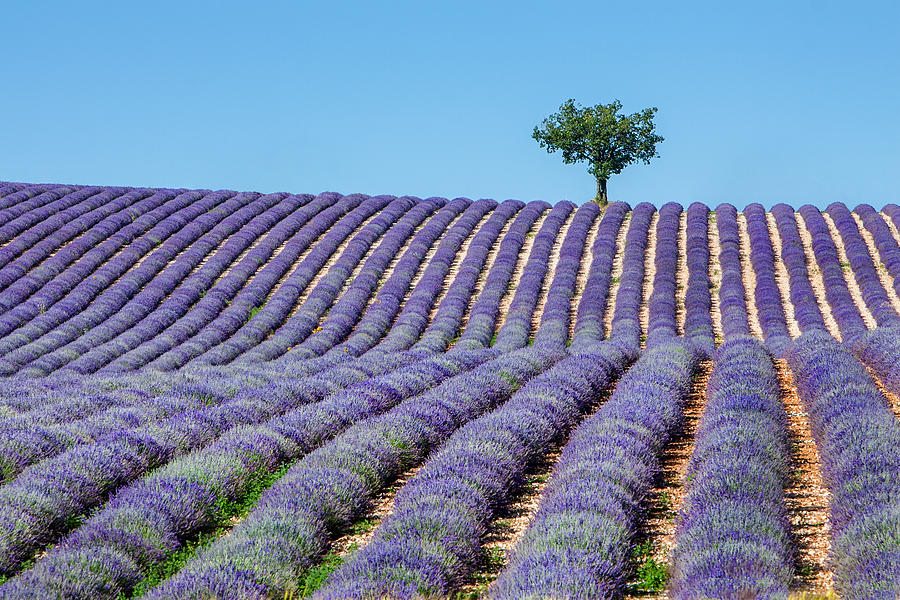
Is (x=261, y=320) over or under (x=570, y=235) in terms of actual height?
under

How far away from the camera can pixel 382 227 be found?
120ft

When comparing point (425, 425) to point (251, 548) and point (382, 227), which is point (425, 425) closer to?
point (251, 548)

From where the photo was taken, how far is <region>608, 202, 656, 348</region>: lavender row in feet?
77.0

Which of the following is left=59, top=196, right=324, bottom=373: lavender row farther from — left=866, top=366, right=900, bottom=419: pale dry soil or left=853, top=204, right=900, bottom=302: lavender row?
left=853, top=204, right=900, bottom=302: lavender row

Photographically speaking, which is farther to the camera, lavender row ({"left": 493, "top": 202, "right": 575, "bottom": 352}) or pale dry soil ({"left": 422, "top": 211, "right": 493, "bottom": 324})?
pale dry soil ({"left": 422, "top": 211, "right": 493, "bottom": 324})

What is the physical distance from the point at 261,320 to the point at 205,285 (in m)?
4.49

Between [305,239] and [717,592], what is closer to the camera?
[717,592]

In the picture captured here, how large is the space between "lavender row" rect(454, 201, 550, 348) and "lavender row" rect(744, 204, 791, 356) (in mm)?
7018

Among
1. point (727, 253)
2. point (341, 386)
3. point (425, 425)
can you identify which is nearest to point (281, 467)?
point (425, 425)

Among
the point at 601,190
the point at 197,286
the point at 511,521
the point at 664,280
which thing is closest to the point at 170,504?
the point at 511,521

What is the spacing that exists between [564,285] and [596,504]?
22043 millimetres

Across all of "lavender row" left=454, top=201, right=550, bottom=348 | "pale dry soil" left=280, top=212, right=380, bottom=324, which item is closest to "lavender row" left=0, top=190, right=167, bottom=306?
"pale dry soil" left=280, top=212, right=380, bottom=324

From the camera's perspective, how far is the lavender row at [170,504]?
562cm

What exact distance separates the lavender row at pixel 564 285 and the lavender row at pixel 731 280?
14.2 ft
